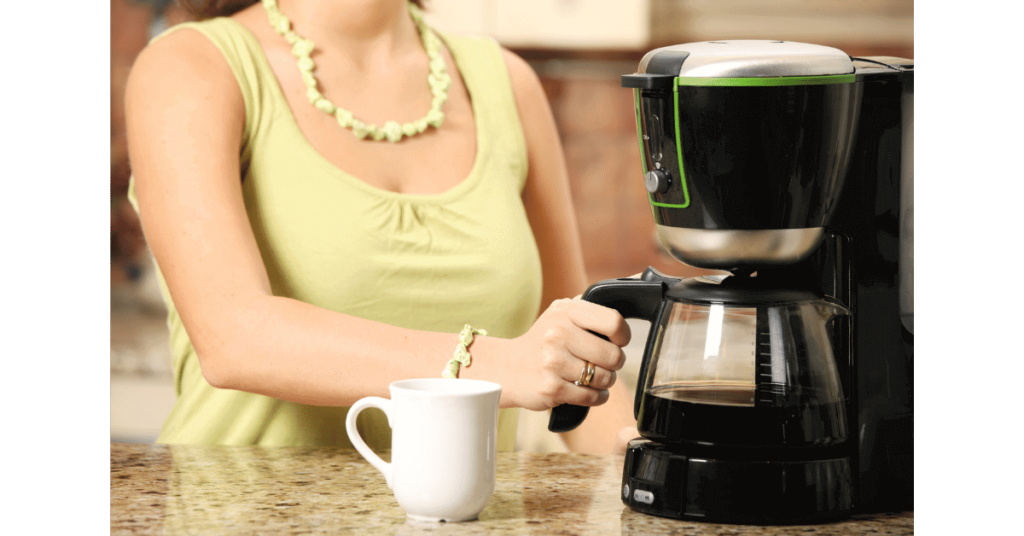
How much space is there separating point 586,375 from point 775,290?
0.62 feet

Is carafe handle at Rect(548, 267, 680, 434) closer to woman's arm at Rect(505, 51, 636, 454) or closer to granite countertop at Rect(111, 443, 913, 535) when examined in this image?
granite countertop at Rect(111, 443, 913, 535)

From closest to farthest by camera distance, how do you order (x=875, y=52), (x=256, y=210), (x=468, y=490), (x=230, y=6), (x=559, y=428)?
1. (x=468, y=490)
2. (x=559, y=428)
3. (x=256, y=210)
4. (x=230, y=6)
5. (x=875, y=52)

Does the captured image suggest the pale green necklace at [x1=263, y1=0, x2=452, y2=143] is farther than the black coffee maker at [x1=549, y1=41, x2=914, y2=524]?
Yes

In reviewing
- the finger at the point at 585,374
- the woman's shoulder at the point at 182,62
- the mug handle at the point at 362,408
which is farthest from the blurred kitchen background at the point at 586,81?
the mug handle at the point at 362,408

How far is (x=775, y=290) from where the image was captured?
74 centimetres

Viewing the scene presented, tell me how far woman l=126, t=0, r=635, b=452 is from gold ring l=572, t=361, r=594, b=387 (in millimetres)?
84

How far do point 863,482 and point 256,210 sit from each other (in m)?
0.78

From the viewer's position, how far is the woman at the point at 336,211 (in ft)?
3.27

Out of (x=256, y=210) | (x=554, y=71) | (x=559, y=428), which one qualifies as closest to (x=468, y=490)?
(x=559, y=428)

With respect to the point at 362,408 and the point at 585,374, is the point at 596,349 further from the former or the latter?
the point at 362,408

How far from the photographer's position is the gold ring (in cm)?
82

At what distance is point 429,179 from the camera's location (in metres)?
1.23

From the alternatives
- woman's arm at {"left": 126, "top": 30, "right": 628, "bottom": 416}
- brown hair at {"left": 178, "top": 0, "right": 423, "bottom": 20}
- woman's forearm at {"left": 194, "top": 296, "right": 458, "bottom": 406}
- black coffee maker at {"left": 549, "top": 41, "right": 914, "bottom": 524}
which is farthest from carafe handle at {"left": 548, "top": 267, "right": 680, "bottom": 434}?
brown hair at {"left": 178, "top": 0, "right": 423, "bottom": 20}

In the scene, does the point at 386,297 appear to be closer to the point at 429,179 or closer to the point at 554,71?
the point at 429,179
